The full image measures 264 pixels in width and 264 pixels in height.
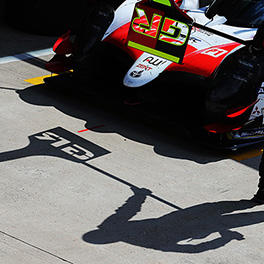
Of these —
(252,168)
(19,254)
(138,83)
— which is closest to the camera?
(19,254)

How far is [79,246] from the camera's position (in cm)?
505

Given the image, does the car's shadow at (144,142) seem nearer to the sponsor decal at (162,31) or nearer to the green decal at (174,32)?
the sponsor decal at (162,31)

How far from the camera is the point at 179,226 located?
5574mm

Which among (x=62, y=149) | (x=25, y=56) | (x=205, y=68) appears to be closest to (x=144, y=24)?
(x=205, y=68)

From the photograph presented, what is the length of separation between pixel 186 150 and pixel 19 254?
9.51 feet

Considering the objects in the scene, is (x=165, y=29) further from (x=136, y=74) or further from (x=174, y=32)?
(x=136, y=74)

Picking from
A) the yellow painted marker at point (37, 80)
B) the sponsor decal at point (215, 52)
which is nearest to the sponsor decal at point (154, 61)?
the sponsor decal at point (215, 52)

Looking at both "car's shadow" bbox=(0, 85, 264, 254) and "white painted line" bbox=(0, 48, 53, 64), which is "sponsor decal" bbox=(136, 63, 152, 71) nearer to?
"car's shadow" bbox=(0, 85, 264, 254)

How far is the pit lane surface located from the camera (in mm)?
5113

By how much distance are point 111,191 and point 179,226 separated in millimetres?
808

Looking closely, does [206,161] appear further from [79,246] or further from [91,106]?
[79,246]

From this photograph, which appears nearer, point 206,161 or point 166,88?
point 206,161

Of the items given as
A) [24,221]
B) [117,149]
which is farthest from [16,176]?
[117,149]

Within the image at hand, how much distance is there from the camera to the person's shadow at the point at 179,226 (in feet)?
17.2
